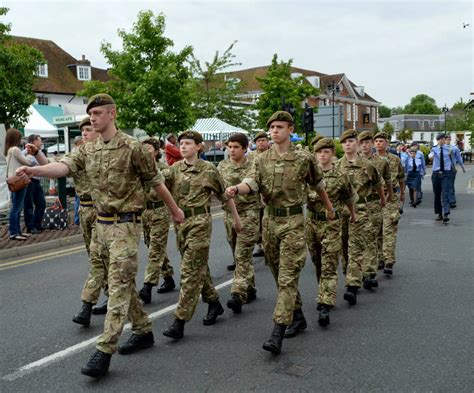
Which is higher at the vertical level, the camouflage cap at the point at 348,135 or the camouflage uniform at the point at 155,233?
the camouflage cap at the point at 348,135

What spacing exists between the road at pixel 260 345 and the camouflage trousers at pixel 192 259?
327 millimetres

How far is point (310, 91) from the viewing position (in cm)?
4178

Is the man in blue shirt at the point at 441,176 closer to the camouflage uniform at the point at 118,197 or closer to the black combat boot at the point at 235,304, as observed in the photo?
the black combat boot at the point at 235,304

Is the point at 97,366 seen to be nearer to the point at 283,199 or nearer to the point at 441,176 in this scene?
the point at 283,199

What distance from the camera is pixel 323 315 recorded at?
532 cm

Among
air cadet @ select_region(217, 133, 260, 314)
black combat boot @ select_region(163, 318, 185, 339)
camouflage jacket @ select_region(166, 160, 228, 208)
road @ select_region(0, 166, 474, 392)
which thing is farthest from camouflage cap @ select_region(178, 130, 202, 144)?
road @ select_region(0, 166, 474, 392)

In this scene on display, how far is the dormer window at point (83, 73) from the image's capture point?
4844 cm

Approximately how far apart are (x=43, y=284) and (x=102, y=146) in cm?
368

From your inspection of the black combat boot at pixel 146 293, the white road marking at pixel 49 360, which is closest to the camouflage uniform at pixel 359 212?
the black combat boot at pixel 146 293

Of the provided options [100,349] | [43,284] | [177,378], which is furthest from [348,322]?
[43,284]

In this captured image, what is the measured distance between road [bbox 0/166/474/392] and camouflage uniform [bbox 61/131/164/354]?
1.95ft

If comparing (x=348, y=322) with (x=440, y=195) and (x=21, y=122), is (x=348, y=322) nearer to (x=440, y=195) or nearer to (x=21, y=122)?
(x=440, y=195)

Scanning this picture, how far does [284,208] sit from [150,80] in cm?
1984

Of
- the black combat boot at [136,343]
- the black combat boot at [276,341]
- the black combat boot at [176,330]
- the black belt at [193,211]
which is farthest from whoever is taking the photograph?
the black belt at [193,211]
